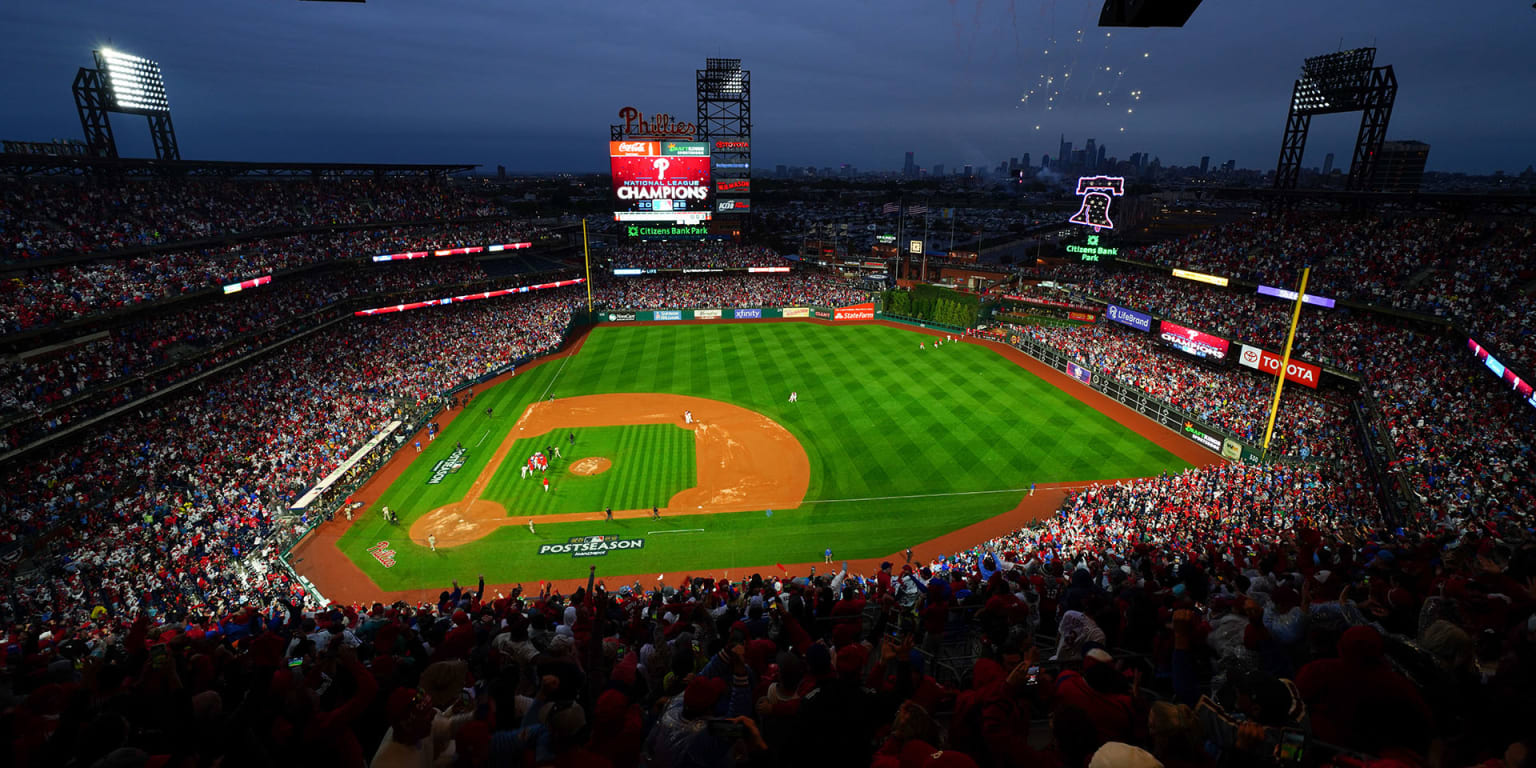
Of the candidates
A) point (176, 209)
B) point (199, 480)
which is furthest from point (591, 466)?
point (176, 209)

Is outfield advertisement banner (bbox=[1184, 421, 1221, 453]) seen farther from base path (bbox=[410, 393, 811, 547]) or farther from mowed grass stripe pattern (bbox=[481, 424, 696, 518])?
mowed grass stripe pattern (bbox=[481, 424, 696, 518])

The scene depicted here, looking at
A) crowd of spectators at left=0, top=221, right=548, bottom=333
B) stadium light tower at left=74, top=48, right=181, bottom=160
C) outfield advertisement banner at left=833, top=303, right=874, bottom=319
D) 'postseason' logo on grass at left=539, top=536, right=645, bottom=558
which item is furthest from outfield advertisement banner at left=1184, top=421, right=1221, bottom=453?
stadium light tower at left=74, top=48, right=181, bottom=160

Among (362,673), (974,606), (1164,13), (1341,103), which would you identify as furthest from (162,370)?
(1341,103)

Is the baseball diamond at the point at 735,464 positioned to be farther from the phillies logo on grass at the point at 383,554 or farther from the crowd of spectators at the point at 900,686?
the crowd of spectators at the point at 900,686

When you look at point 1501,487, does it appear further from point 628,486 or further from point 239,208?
point 239,208

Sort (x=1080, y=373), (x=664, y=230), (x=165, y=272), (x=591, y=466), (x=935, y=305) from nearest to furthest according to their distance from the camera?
(x=591, y=466)
(x=165, y=272)
(x=1080, y=373)
(x=935, y=305)
(x=664, y=230)

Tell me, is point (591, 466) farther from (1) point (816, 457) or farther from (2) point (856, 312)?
(2) point (856, 312)
